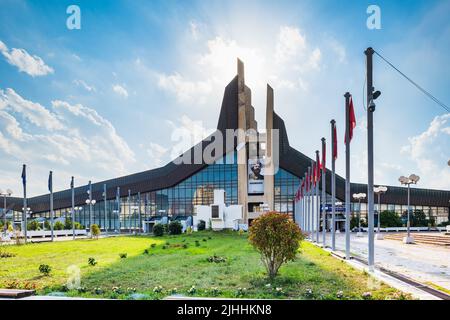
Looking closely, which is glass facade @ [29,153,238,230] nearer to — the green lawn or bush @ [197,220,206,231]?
bush @ [197,220,206,231]

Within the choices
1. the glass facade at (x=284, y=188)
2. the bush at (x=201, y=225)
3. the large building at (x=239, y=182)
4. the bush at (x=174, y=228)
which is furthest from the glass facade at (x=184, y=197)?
the bush at (x=174, y=228)

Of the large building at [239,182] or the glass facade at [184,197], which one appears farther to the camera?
the glass facade at [184,197]

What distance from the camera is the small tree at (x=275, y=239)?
28.1 feet

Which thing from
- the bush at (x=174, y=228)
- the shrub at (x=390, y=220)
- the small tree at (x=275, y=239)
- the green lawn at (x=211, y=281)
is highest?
the small tree at (x=275, y=239)

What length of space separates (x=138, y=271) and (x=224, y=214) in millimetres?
34255

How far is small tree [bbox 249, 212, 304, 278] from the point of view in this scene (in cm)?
857

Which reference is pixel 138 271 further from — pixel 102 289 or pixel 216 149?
pixel 216 149

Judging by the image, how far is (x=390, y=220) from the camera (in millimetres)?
50438

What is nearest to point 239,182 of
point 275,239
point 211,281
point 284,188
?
point 284,188

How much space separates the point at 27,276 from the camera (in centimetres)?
941

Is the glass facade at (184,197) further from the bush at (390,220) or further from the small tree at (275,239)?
the small tree at (275,239)

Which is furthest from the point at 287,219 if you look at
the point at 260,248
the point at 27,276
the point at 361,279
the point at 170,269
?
the point at 27,276

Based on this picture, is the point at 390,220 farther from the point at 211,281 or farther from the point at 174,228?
the point at 211,281

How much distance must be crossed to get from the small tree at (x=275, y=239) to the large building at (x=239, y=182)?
44141mm
